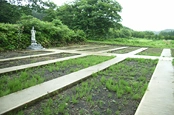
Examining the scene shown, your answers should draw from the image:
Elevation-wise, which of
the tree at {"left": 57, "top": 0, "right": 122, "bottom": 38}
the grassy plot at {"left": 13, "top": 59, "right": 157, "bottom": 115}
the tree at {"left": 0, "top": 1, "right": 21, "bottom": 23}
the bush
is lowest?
the grassy plot at {"left": 13, "top": 59, "right": 157, "bottom": 115}

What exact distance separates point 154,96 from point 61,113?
184 centimetres

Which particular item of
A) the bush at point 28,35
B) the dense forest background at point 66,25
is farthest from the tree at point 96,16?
the bush at point 28,35

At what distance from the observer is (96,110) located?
259cm

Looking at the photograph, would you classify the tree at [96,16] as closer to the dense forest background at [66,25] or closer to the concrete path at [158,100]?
the dense forest background at [66,25]

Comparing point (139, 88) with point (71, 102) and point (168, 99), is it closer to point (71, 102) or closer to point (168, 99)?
point (168, 99)

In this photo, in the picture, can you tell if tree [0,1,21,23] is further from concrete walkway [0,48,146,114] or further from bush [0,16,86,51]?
concrete walkway [0,48,146,114]

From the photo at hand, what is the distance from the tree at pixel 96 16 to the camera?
79.5ft

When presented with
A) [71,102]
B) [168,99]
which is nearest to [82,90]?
[71,102]

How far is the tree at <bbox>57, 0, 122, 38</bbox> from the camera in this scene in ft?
79.5

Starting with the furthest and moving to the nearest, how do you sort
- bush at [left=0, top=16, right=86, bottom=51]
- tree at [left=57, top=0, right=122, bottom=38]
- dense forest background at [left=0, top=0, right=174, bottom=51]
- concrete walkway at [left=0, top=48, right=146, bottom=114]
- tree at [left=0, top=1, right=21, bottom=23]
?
tree at [left=57, top=0, right=122, bottom=38] < dense forest background at [left=0, top=0, right=174, bottom=51] < bush at [left=0, top=16, right=86, bottom=51] < tree at [left=0, top=1, right=21, bottom=23] < concrete walkway at [left=0, top=48, right=146, bottom=114]

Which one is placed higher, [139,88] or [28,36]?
[28,36]

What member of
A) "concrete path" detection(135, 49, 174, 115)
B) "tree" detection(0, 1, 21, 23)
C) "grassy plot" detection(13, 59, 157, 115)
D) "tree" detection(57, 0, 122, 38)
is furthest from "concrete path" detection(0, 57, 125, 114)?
"tree" detection(57, 0, 122, 38)

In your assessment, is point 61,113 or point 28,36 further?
point 28,36

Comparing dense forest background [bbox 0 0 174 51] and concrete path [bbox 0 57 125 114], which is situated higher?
dense forest background [bbox 0 0 174 51]
